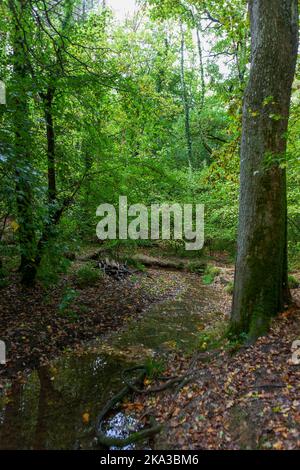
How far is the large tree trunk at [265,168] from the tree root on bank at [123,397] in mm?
1380

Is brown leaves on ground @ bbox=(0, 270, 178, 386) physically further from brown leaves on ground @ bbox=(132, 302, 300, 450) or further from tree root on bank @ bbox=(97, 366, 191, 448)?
brown leaves on ground @ bbox=(132, 302, 300, 450)

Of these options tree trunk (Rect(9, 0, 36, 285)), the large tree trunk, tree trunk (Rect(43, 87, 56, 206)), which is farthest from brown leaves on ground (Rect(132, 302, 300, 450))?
tree trunk (Rect(43, 87, 56, 206))

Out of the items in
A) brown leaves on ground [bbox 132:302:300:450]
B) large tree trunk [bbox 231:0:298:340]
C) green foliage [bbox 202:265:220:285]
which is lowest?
green foliage [bbox 202:265:220:285]

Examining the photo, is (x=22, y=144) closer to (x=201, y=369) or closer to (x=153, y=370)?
(x=153, y=370)

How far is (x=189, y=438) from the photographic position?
3418mm

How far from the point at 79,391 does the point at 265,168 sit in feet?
13.8

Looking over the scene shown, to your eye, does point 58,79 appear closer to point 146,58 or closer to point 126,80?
point 126,80

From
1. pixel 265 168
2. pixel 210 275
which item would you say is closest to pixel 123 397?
pixel 265 168

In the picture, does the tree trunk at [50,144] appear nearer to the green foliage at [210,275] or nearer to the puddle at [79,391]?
the puddle at [79,391]

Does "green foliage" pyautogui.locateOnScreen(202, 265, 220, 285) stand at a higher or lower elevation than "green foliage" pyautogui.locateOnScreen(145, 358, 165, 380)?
lower

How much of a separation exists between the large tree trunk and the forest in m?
0.02

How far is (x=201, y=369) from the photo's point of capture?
4777 mm

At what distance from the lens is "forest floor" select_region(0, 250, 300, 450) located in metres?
3.30
